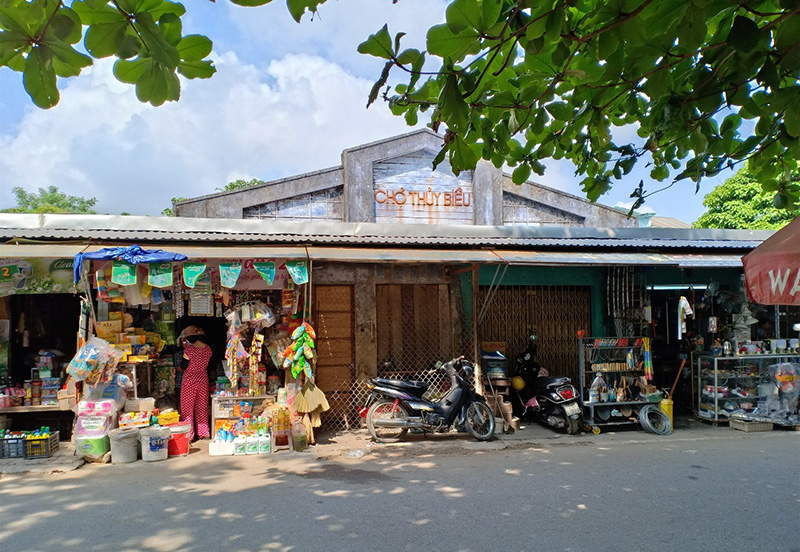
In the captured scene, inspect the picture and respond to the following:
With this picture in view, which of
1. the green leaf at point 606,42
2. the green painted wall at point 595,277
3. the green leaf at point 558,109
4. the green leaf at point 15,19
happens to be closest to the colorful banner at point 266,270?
the green painted wall at point 595,277

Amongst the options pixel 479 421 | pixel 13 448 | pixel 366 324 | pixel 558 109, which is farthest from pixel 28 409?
pixel 558 109

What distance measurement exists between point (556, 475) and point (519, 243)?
3799 mm

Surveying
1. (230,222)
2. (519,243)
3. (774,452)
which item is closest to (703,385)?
(774,452)

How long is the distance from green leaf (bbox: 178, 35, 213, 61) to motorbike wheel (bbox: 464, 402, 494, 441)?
630 cm

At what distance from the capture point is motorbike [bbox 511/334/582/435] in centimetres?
786

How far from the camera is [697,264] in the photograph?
25.8ft

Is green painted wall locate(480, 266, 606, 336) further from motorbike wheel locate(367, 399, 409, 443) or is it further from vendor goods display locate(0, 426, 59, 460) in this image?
vendor goods display locate(0, 426, 59, 460)

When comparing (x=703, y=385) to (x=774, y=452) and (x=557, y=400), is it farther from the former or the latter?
(x=557, y=400)

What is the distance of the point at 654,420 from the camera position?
8.11 metres

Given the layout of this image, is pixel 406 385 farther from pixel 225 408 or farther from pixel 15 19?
pixel 15 19

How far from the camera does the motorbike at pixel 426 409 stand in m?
7.33

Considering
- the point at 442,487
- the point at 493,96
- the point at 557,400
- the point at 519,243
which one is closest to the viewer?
the point at 493,96

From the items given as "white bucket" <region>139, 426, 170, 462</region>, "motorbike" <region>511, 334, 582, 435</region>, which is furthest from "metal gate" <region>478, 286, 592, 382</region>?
"white bucket" <region>139, 426, 170, 462</region>

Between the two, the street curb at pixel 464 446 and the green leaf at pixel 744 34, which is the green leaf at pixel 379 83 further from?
the street curb at pixel 464 446
